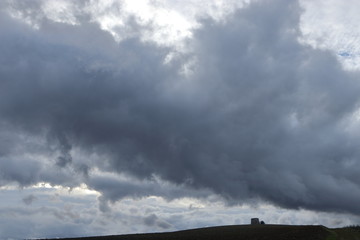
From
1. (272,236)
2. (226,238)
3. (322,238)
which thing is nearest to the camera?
(322,238)

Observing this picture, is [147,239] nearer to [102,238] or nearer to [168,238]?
[168,238]

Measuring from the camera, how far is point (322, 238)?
108688mm

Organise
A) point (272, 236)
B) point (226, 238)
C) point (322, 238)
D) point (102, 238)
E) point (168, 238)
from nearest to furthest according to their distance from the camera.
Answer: point (322, 238)
point (272, 236)
point (226, 238)
point (168, 238)
point (102, 238)

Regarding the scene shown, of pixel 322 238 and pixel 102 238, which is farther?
pixel 102 238

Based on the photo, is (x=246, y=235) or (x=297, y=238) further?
(x=246, y=235)

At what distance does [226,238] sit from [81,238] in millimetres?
53690

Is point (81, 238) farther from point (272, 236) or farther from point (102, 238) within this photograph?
point (272, 236)

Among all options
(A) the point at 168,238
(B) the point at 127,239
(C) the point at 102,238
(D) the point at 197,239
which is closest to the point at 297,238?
(D) the point at 197,239

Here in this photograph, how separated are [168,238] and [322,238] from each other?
51.7m

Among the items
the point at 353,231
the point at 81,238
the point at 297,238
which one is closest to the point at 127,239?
the point at 81,238

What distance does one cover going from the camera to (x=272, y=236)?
122 m

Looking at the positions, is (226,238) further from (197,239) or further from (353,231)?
(353,231)

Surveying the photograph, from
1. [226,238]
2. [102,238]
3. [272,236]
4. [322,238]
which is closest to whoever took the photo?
[322,238]

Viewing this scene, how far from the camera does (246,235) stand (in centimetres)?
13400
